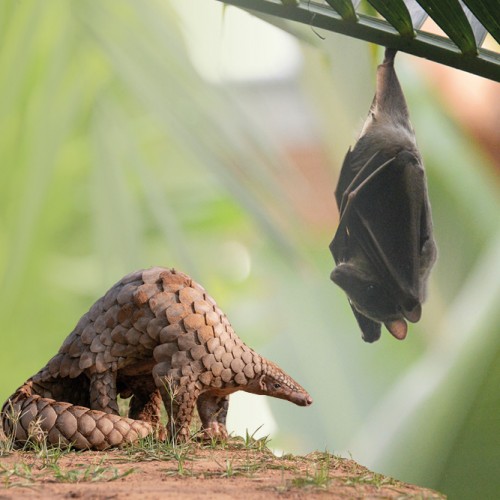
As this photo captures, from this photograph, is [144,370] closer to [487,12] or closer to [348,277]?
[348,277]

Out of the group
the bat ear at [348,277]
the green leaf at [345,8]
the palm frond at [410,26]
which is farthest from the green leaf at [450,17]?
the bat ear at [348,277]

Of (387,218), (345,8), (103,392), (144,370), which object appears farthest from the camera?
(387,218)

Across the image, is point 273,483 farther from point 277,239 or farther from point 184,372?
point 277,239

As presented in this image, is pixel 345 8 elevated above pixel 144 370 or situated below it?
above

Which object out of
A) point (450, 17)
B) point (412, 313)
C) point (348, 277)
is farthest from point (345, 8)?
point (412, 313)

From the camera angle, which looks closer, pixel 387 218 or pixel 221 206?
pixel 387 218

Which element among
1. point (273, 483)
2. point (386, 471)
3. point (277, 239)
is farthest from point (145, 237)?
point (273, 483)

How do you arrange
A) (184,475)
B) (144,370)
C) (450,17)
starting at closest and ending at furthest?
(184,475), (450,17), (144,370)
